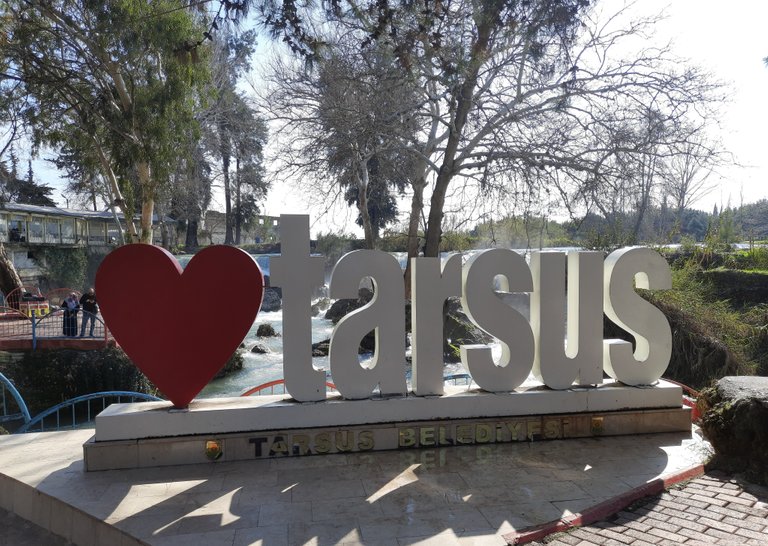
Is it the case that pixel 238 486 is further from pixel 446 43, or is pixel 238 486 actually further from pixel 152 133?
pixel 152 133

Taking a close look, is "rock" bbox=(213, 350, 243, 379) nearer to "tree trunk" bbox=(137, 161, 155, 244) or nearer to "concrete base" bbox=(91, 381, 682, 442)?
"tree trunk" bbox=(137, 161, 155, 244)

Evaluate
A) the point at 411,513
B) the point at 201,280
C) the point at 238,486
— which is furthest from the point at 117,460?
the point at 411,513

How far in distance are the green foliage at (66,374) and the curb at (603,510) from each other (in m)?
11.6

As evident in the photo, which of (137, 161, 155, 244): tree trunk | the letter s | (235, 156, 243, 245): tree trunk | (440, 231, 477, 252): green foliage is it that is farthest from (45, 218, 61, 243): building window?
the letter s

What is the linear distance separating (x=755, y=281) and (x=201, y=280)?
16097 millimetres

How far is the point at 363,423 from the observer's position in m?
5.93

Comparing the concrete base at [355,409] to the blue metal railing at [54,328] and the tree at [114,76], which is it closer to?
the blue metal railing at [54,328]

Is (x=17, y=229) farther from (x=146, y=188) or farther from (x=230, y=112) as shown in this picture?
(x=146, y=188)

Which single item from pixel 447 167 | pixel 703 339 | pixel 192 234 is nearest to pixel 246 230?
pixel 192 234

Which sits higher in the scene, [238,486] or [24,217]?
[24,217]

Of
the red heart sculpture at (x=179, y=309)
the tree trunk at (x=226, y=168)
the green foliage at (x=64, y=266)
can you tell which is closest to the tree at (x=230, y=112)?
the tree trunk at (x=226, y=168)

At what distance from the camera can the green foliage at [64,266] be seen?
30.4 metres

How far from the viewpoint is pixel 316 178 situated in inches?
600

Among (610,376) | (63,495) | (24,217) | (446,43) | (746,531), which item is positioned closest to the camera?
(746,531)
